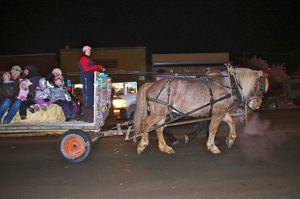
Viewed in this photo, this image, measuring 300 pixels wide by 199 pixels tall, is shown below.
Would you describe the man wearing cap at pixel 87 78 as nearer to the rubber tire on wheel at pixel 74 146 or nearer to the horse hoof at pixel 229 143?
the rubber tire on wheel at pixel 74 146

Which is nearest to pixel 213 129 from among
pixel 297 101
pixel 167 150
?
pixel 167 150

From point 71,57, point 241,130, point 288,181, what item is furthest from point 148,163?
point 71,57

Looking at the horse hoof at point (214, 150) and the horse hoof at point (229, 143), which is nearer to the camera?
the horse hoof at point (214, 150)

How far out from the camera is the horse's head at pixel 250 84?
7.67 metres

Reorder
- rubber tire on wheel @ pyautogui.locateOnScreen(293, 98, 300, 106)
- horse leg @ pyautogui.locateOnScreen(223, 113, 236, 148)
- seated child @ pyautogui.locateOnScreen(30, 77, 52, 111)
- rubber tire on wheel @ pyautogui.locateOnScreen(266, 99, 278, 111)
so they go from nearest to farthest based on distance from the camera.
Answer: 1. seated child @ pyautogui.locateOnScreen(30, 77, 52, 111)
2. horse leg @ pyautogui.locateOnScreen(223, 113, 236, 148)
3. rubber tire on wheel @ pyautogui.locateOnScreen(266, 99, 278, 111)
4. rubber tire on wheel @ pyautogui.locateOnScreen(293, 98, 300, 106)

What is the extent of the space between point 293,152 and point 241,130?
3313 mm

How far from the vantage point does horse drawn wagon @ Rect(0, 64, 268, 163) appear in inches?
273

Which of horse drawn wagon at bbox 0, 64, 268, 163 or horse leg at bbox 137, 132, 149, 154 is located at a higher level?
horse drawn wagon at bbox 0, 64, 268, 163

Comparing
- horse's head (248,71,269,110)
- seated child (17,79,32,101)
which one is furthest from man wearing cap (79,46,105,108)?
horse's head (248,71,269,110)

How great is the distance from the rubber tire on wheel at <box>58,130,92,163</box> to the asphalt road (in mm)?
173

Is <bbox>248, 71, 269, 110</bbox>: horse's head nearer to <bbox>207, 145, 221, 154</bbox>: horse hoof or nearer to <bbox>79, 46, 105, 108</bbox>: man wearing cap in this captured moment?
<bbox>207, 145, 221, 154</bbox>: horse hoof

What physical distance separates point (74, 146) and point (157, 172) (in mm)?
1968

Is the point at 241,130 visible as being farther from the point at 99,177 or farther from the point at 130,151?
the point at 99,177

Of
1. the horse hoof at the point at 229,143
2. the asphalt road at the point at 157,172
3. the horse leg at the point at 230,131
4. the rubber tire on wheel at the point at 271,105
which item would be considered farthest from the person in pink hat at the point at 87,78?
the rubber tire on wheel at the point at 271,105
